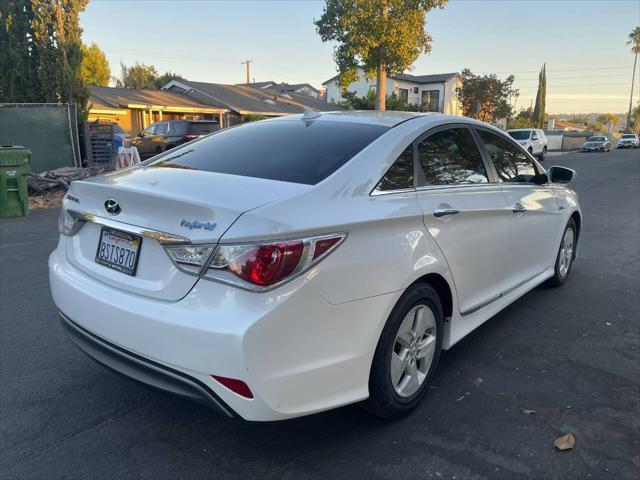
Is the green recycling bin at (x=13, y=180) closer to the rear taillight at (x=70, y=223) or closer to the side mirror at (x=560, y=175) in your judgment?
the rear taillight at (x=70, y=223)

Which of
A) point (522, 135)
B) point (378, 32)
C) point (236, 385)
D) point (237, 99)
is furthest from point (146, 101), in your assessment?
point (236, 385)

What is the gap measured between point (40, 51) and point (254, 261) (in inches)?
604

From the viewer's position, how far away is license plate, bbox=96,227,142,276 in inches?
98.0

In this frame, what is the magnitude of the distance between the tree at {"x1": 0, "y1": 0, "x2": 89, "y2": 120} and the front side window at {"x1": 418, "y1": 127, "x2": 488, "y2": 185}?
1431 cm

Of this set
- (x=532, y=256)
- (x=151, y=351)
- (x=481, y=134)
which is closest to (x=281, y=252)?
(x=151, y=351)

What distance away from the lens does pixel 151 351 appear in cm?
234

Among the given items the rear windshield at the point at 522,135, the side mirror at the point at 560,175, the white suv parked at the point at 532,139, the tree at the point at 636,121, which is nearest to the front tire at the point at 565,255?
the side mirror at the point at 560,175

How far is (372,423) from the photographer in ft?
9.59

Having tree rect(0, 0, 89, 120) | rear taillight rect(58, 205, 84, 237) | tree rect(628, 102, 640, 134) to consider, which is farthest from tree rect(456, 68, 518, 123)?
tree rect(628, 102, 640, 134)

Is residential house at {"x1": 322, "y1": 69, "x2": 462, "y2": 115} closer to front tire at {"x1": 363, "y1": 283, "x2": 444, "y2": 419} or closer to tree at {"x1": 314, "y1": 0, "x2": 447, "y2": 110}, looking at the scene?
tree at {"x1": 314, "y1": 0, "x2": 447, "y2": 110}

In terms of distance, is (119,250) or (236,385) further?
(119,250)

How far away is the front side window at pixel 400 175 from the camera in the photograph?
→ 280 cm

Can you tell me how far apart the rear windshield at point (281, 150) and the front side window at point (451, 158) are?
13.2 inches

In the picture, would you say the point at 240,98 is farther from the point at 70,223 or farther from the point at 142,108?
the point at 70,223
